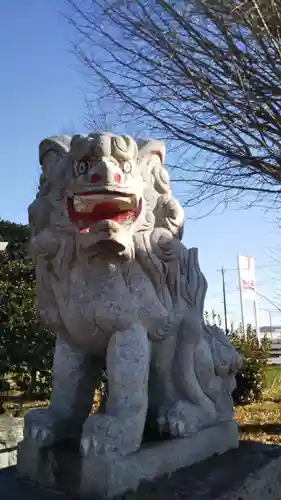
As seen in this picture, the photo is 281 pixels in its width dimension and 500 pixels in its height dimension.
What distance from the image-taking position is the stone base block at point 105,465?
1620mm

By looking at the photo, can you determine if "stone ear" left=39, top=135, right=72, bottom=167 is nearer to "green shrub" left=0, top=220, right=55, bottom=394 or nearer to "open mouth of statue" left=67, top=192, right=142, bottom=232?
"open mouth of statue" left=67, top=192, right=142, bottom=232

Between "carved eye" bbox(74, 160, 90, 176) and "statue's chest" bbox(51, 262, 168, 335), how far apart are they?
1.11 ft

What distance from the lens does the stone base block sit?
1.62 meters

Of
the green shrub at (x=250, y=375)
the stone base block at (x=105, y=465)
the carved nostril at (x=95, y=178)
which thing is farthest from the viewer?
the green shrub at (x=250, y=375)

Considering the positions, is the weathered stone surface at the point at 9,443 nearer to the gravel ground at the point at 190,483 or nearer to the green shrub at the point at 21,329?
the gravel ground at the point at 190,483

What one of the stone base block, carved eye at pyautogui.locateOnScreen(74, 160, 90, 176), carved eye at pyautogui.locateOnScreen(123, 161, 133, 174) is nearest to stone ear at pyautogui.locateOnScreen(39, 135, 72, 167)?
carved eye at pyautogui.locateOnScreen(74, 160, 90, 176)

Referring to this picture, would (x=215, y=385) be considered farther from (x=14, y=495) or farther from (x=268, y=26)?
(x=268, y=26)

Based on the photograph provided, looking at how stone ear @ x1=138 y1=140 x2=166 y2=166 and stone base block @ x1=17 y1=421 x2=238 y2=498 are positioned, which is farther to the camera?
stone ear @ x1=138 y1=140 x2=166 y2=166

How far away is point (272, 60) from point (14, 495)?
2.93 metres

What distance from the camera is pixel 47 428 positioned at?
6.04 ft

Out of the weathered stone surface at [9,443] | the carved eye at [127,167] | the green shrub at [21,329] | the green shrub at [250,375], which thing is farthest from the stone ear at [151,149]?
the green shrub at [250,375]

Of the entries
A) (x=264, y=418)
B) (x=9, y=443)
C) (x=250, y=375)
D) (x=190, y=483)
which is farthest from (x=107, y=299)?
(x=250, y=375)

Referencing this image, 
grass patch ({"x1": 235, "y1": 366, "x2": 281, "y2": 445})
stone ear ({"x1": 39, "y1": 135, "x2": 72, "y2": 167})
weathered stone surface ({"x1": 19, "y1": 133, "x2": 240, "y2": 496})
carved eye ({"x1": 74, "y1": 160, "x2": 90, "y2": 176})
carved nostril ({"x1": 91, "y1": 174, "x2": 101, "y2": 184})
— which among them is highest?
stone ear ({"x1": 39, "y1": 135, "x2": 72, "y2": 167})

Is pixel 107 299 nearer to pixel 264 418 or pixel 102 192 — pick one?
pixel 102 192
